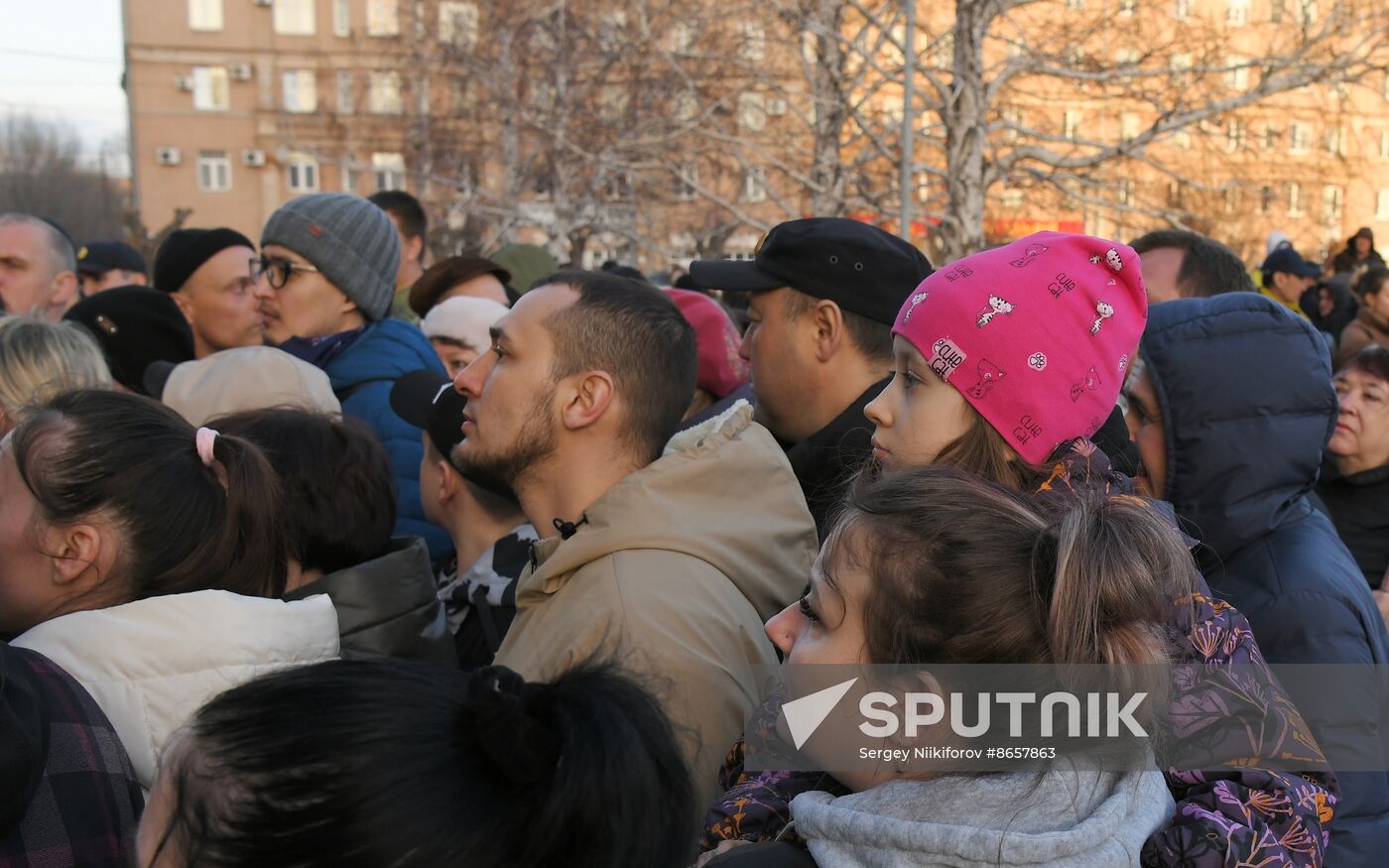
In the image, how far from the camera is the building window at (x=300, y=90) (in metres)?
43.2

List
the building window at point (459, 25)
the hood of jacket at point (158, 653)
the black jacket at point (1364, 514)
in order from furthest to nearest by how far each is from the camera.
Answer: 1. the building window at point (459, 25)
2. the black jacket at point (1364, 514)
3. the hood of jacket at point (158, 653)

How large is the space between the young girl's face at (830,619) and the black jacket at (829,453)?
1289 mm

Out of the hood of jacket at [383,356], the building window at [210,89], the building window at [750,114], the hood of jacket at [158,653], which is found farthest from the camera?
the building window at [210,89]

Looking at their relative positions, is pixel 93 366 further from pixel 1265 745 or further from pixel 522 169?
pixel 522 169

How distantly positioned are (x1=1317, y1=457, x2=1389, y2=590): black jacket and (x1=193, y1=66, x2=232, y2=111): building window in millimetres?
47810

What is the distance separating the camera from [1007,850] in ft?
4.54

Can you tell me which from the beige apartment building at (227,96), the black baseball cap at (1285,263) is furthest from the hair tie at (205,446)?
the beige apartment building at (227,96)

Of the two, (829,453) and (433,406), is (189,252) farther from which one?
(829,453)

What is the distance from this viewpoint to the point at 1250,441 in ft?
8.05

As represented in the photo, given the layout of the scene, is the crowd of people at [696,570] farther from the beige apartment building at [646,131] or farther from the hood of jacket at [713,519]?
the beige apartment building at [646,131]

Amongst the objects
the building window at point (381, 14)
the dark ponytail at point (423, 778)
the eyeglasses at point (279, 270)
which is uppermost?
the building window at point (381, 14)

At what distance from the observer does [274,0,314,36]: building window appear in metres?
43.6

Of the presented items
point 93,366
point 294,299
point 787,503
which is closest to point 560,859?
point 787,503

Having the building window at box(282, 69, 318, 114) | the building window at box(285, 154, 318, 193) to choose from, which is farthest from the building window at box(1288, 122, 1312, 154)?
the building window at box(285, 154, 318, 193)
